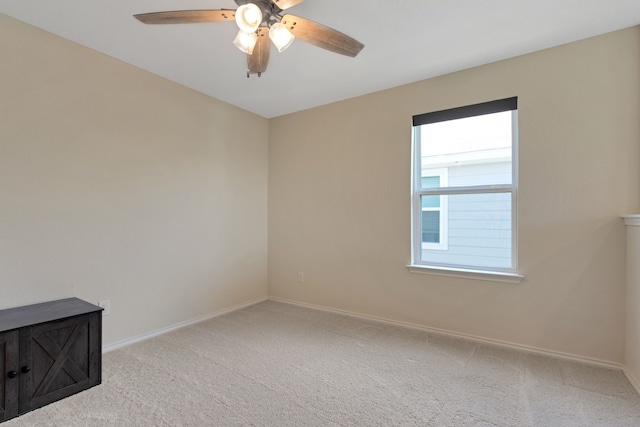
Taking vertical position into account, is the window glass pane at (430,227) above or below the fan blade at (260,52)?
below

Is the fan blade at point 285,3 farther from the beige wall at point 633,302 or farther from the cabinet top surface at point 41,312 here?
the beige wall at point 633,302

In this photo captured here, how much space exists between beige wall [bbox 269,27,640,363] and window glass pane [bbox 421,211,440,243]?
0.59 ft

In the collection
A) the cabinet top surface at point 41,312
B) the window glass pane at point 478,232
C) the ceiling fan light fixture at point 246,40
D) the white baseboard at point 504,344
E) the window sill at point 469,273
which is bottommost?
the white baseboard at point 504,344

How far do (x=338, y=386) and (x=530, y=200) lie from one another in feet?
6.85

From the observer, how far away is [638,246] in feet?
6.70

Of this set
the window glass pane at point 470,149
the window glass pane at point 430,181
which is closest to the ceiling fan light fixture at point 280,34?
the window glass pane at point 470,149

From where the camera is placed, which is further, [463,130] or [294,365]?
[463,130]

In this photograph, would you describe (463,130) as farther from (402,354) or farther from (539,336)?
(402,354)

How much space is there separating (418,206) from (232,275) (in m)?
2.25

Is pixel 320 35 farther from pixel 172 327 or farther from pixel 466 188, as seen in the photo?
pixel 172 327

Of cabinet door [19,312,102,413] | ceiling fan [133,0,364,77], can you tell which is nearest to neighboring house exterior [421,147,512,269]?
ceiling fan [133,0,364,77]

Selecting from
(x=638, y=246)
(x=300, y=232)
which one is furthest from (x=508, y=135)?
(x=300, y=232)

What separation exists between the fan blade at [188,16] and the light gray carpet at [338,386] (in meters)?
2.15

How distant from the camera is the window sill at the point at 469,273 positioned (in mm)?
2596
